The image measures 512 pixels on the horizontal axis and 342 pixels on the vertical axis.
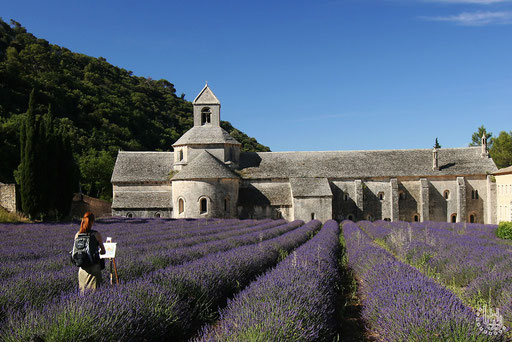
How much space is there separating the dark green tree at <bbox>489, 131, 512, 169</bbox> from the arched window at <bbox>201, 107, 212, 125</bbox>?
37.4 m

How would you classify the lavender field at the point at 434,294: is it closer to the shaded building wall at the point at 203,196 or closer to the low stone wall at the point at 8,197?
the shaded building wall at the point at 203,196

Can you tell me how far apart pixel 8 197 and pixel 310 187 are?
22.0 m

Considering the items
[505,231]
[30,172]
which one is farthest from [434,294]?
[30,172]

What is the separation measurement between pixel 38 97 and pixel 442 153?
4851 centimetres

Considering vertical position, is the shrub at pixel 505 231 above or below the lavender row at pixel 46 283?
below

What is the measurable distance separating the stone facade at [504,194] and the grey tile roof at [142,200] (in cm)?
2663

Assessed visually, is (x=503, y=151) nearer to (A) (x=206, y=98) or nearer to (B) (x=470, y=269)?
Answer: (A) (x=206, y=98)

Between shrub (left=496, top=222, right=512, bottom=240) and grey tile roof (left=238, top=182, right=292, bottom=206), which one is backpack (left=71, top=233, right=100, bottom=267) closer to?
shrub (left=496, top=222, right=512, bottom=240)

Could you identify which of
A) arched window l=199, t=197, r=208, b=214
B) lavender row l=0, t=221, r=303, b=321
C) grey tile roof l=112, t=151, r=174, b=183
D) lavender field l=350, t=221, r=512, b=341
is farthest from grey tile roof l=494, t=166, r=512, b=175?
lavender row l=0, t=221, r=303, b=321

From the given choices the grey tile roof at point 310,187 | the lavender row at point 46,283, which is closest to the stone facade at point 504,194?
the grey tile roof at point 310,187

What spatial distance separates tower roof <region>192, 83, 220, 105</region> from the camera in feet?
125

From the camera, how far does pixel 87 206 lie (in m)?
35.7

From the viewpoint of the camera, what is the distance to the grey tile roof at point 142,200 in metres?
35.0

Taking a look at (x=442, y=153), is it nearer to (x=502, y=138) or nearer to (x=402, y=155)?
(x=402, y=155)
